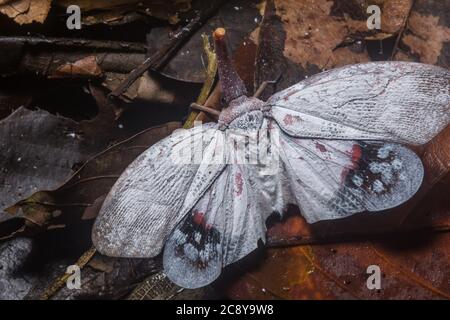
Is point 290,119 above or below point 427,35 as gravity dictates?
below

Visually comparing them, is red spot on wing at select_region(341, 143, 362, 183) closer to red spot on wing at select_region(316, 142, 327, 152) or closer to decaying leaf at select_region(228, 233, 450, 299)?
red spot on wing at select_region(316, 142, 327, 152)

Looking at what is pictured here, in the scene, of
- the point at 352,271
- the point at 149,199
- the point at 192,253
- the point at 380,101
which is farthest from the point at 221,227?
the point at 380,101

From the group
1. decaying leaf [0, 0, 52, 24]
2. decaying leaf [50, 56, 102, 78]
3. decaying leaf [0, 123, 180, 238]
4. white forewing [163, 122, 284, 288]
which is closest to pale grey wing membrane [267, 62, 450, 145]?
white forewing [163, 122, 284, 288]

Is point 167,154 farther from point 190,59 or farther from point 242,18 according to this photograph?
point 242,18

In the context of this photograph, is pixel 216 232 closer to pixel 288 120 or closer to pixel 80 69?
pixel 288 120

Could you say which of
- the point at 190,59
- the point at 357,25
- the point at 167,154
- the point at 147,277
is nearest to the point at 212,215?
the point at 167,154

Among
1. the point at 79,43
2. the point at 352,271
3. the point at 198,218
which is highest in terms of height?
Result: the point at 79,43

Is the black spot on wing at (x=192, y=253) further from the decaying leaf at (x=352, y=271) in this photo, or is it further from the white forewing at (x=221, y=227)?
the decaying leaf at (x=352, y=271)
